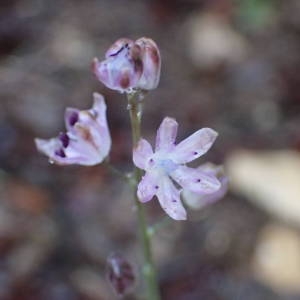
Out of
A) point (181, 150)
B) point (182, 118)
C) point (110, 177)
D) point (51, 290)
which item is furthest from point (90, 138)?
point (182, 118)

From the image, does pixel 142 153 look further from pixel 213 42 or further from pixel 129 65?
pixel 213 42

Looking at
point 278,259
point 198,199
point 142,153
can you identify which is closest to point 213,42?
point 278,259

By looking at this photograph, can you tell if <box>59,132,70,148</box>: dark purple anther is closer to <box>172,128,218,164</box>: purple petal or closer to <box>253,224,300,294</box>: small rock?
<box>172,128,218,164</box>: purple petal

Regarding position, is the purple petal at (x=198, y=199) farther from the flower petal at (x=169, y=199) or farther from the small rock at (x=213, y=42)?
the small rock at (x=213, y=42)

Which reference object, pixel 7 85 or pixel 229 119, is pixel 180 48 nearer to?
pixel 229 119

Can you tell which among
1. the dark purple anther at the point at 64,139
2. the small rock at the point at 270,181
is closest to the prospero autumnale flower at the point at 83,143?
the dark purple anther at the point at 64,139

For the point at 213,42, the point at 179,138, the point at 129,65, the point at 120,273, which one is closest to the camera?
the point at 129,65
